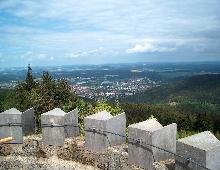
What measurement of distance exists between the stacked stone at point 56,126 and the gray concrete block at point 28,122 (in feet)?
4.24

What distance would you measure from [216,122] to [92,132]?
7906 centimetres

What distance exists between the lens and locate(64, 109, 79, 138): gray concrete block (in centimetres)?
1484

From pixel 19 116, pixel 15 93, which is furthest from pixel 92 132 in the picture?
pixel 15 93

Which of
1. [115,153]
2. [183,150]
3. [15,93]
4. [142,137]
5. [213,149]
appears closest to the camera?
[213,149]

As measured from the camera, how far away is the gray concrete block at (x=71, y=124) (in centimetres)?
1484

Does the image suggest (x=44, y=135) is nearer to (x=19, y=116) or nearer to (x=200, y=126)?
(x=19, y=116)

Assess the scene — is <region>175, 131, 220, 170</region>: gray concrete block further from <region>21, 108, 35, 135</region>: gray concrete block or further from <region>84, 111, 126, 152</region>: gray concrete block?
<region>21, 108, 35, 135</region>: gray concrete block

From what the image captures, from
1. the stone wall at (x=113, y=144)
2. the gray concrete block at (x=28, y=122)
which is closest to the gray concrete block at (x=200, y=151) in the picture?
the stone wall at (x=113, y=144)

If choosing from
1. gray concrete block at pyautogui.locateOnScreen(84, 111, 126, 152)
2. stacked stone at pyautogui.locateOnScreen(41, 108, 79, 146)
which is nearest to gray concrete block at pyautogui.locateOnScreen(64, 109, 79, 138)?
stacked stone at pyautogui.locateOnScreen(41, 108, 79, 146)

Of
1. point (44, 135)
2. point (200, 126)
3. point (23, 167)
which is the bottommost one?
point (200, 126)

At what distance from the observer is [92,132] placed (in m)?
13.4

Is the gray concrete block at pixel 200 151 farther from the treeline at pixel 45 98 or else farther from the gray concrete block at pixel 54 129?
the treeline at pixel 45 98

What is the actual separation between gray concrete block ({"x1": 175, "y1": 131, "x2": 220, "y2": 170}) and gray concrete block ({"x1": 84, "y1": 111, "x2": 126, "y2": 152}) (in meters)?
3.50

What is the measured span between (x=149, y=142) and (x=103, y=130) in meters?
2.37
